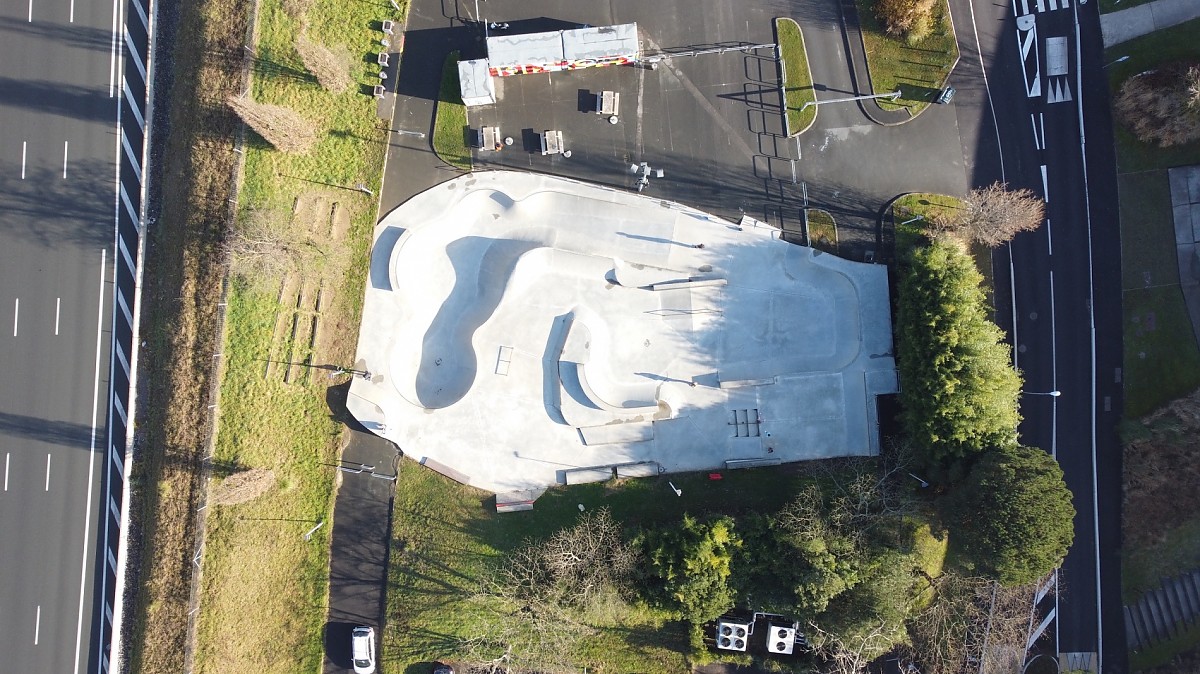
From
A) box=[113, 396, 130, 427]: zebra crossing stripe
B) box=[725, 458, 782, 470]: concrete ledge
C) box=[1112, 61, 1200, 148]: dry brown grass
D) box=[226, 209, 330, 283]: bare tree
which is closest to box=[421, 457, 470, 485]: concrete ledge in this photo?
box=[226, 209, 330, 283]: bare tree

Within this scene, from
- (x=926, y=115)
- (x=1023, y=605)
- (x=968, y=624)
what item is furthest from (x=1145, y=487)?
(x=926, y=115)

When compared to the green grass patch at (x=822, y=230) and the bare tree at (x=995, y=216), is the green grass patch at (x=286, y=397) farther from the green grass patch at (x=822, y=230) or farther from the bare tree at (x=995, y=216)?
the bare tree at (x=995, y=216)

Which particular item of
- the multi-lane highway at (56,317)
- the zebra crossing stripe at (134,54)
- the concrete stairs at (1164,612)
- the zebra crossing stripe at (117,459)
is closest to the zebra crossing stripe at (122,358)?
the multi-lane highway at (56,317)

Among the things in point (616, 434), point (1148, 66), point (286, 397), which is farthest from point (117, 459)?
point (1148, 66)

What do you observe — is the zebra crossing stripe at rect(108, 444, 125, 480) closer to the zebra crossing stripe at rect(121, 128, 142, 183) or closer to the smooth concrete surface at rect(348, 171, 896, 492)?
the smooth concrete surface at rect(348, 171, 896, 492)

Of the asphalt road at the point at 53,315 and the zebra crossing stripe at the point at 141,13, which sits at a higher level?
the zebra crossing stripe at the point at 141,13

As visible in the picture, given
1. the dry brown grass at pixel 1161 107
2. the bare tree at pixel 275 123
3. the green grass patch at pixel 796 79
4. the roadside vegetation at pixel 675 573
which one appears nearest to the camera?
the roadside vegetation at pixel 675 573

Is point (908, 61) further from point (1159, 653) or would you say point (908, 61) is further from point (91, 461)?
point (91, 461)

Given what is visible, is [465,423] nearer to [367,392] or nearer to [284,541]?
[367,392]
